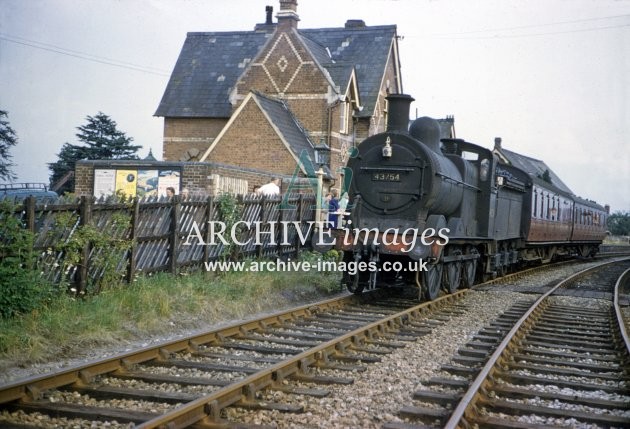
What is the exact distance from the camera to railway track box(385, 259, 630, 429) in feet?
16.3

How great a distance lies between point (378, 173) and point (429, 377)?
5.71m

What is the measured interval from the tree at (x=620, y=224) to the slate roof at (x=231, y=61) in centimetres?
5203

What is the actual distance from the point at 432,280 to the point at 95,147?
94.4ft

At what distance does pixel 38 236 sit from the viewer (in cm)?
784

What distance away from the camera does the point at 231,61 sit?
32.8 m

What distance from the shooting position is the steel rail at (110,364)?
4691 millimetres

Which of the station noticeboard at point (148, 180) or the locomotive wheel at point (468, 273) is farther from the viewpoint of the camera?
the station noticeboard at point (148, 180)

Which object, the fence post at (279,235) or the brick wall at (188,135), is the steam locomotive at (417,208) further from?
the brick wall at (188,135)

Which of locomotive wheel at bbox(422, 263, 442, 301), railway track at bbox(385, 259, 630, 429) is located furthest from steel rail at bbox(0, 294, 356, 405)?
locomotive wheel at bbox(422, 263, 442, 301)

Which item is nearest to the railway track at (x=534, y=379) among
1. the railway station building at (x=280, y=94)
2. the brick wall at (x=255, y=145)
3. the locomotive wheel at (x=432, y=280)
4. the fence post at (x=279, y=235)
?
the locomotive wheel at (x=432, y=280)

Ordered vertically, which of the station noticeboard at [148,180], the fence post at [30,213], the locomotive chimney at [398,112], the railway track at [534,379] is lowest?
the railway track at [534,379]

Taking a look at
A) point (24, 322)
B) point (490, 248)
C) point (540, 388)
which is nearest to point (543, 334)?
point (540, 388)

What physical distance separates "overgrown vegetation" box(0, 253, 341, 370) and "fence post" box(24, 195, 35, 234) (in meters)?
0.96

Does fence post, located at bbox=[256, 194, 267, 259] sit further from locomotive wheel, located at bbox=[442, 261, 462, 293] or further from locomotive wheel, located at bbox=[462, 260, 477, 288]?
locomotive wheel, located at bbox=[462, 260, 477, 288]
